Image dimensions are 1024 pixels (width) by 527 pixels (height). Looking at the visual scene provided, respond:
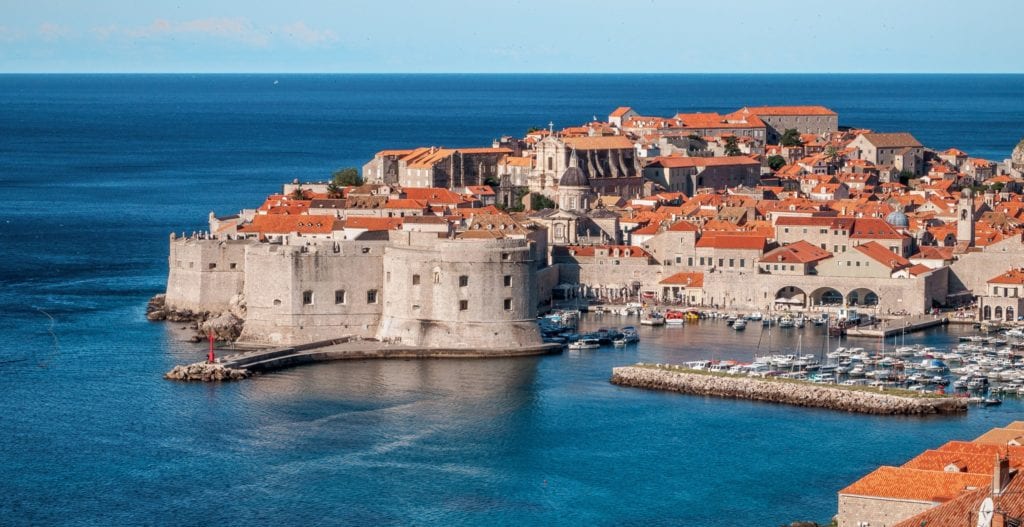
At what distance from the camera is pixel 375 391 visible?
42906 mm

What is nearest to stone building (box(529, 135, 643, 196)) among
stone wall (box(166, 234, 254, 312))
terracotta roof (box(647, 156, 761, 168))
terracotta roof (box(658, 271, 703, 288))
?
terracotta roof (box(647, 156, 761, 168))

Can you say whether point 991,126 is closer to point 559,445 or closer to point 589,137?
point 589,137

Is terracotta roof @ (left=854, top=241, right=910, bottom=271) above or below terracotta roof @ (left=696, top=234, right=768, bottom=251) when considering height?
below

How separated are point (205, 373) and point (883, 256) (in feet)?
66.9

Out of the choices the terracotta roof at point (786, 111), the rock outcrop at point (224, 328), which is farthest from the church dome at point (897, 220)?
the terracotta roof at point (786, 111)

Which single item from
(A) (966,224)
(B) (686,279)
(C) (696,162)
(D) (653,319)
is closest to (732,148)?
(C) (696,162)

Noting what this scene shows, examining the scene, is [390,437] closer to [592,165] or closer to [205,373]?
[205,373]

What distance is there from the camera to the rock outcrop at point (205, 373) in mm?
44000

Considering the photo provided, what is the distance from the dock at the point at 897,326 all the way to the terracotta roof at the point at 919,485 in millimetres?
23094

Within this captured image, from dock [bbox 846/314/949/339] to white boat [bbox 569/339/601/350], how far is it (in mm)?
6624

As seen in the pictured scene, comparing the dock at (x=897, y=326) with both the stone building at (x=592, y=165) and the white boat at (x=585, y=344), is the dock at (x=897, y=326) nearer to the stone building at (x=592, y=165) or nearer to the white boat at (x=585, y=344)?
the white boat at (x=585, y=344)

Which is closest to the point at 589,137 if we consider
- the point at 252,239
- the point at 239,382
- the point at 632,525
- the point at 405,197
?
the point at 405,197

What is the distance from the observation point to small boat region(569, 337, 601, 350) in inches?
1913

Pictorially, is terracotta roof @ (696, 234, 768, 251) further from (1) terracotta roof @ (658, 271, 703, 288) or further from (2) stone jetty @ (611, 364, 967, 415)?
(2) stone jetty @ (611, 364, 967, 415)
